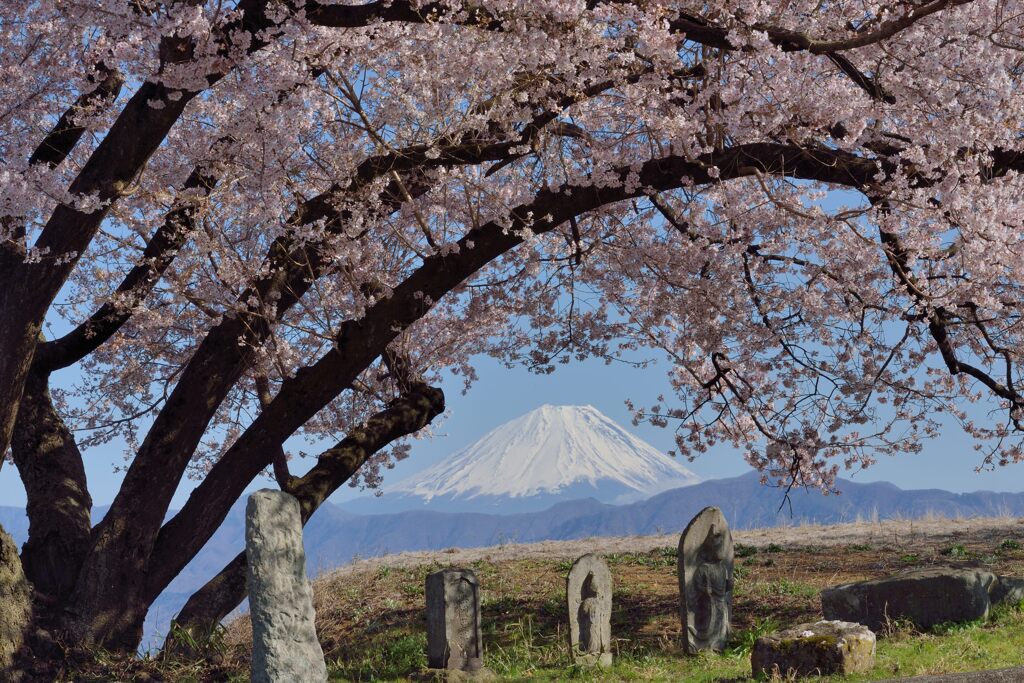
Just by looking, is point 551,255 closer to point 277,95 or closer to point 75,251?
point 277,95

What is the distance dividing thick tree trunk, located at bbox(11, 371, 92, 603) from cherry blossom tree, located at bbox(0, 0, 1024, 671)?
0.04 metres

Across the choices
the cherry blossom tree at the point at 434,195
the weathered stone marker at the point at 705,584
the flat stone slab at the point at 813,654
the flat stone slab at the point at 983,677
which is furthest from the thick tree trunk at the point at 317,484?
the flat stone slab at the point at 983,677

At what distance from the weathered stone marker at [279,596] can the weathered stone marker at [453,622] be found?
1927 mm

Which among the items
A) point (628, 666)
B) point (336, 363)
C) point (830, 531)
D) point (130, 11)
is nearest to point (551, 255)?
point (336, 363)

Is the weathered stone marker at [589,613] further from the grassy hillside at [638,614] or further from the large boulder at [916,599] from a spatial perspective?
the large boulder at [916,599]

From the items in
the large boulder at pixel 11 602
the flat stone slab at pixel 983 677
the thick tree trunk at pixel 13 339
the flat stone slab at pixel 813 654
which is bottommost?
the flat stone slab at pixel 813 654

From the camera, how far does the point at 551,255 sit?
1349 cm

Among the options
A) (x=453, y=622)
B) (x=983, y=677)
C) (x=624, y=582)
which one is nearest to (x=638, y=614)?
(x=624, y=582)

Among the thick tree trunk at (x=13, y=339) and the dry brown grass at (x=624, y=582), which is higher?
the thick tree trunk at (x=13, y=339)

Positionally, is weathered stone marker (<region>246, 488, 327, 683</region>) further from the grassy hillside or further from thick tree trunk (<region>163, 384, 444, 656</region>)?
thick tree trunk (<region>163, 384, 444, 656</region>)

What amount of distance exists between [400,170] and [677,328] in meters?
5.31

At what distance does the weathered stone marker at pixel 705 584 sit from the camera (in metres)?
10.4

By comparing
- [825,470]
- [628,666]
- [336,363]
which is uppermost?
[336,363]

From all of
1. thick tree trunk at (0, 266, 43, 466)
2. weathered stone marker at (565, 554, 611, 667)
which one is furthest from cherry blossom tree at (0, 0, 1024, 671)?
weathered stone marker at (565, 554, 611, 667)
